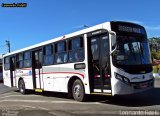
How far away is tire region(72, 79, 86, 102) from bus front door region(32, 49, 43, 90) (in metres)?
4.08

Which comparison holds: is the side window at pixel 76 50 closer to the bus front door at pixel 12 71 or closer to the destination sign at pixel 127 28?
the destination sign at pixel 127 28

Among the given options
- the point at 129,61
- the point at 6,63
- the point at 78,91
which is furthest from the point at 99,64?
the point at 6,63

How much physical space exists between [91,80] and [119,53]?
186 cm

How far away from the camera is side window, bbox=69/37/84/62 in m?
13.8

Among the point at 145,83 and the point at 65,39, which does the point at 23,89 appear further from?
the point at 145,83

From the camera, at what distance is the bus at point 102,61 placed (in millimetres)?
11883

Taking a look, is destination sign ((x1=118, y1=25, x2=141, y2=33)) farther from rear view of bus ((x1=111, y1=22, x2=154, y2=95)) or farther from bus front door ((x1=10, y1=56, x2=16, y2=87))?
bus front door ((x1=10, y1=56, x2=16, y2=87))

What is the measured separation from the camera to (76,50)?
14148 millimetres

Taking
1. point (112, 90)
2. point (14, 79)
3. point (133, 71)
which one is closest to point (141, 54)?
point (133, 71)

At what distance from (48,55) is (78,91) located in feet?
12.0

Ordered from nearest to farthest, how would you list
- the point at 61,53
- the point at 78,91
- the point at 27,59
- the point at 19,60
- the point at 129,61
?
the point at 129,61, the point at 78,91, the point at 61,53, the point at 27,59, the point at 19,60

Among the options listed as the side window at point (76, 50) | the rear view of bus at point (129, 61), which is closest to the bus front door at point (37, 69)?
the side window at point (76, 50)

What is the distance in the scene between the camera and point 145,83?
40.5ft

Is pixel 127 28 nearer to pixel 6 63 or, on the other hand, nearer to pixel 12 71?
pixel 12 71
